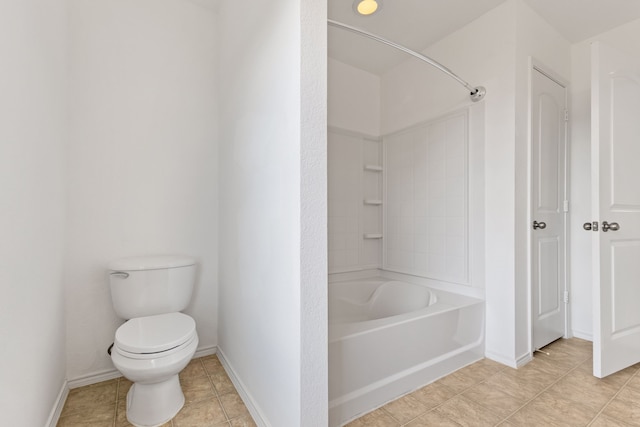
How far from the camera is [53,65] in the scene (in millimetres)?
1433

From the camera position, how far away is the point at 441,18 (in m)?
2.16

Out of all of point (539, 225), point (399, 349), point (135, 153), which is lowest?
point (399, 349)

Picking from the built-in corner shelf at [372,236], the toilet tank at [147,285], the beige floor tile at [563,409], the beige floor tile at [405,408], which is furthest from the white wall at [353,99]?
the beige floor tile at [563,409]

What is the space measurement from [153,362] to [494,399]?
1.73 metres

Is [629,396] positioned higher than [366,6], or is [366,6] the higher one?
[366,6]

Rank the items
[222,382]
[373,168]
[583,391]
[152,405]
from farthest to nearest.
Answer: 1. [373,168]
2. [222,382]
3. [583,391]
4. [152,405]

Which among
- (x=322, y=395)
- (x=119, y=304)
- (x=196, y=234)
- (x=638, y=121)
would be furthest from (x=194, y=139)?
(x=638, y=121)

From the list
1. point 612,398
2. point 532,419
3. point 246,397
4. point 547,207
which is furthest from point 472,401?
point 547,207

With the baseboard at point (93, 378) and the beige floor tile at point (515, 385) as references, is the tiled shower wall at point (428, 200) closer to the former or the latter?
the beige floor tile at point (515, 385)

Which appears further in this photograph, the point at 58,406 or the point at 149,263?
the point at 149,263

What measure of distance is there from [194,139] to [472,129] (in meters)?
2.01

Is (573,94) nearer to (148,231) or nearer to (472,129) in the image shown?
(472,129)

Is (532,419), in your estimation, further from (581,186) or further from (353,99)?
(353,99)

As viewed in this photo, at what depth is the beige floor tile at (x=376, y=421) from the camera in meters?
1.40
